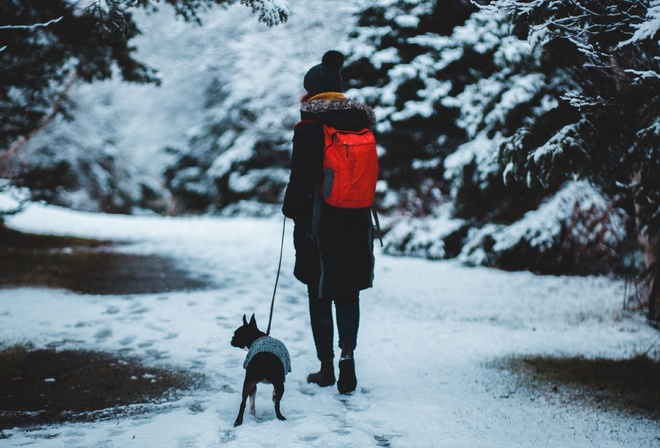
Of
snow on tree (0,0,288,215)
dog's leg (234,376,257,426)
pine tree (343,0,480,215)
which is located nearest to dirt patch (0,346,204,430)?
dog's leg (234,376,257,426)

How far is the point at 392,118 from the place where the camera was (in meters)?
10.8

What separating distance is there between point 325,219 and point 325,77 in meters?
0.92

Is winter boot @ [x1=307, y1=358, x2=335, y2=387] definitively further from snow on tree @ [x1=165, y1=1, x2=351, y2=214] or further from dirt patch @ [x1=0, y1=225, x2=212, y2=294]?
snow on tree @ [x1=165, y1=1, x2=351, y2=214]

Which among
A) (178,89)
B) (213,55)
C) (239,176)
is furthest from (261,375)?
(178,89)

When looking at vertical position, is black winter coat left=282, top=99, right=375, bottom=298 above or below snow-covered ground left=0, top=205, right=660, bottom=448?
above

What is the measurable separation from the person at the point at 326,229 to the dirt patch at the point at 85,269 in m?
3.35

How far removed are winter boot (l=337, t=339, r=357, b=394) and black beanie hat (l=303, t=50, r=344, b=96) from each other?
164 cm

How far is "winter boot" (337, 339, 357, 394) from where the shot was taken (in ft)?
11.1

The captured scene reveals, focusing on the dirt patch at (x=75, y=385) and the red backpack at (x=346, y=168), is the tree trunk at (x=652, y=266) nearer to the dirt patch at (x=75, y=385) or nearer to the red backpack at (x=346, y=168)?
the red backpack at (x=346, y=168)

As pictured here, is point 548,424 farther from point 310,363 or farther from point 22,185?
point 22,185

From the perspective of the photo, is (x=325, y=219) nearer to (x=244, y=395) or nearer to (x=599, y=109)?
(x=244, y=395)

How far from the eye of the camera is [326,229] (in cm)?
330

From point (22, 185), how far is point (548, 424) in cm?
725

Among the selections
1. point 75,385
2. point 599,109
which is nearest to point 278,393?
point 75,385
